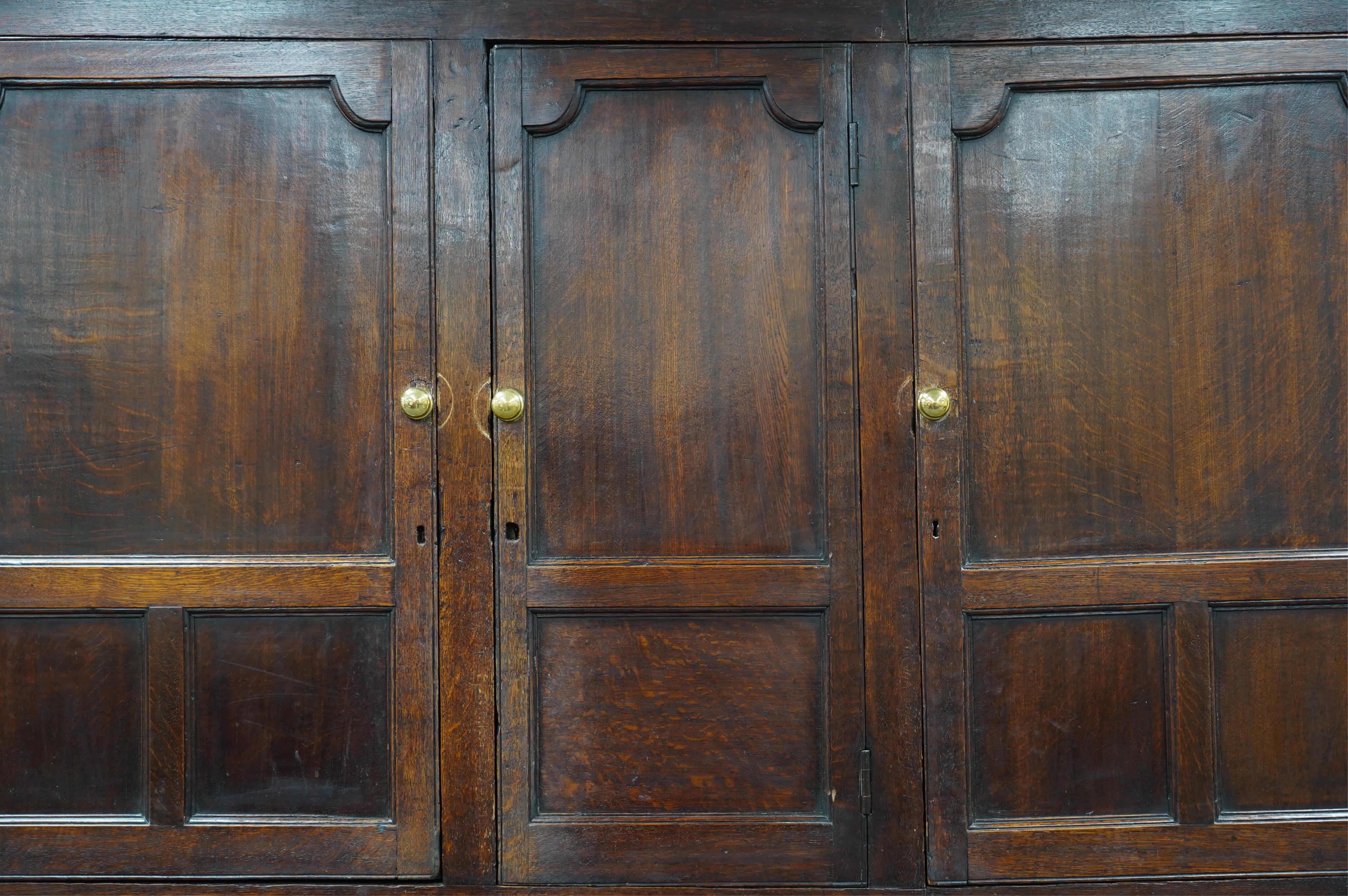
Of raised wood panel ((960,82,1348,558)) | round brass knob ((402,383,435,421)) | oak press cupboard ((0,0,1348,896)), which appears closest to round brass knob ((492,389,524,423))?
oak press cupboard ((0,0,1348,896))

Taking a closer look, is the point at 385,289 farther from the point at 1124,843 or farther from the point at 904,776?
the point at 1124,843

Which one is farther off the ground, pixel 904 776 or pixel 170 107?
pixel 170 107

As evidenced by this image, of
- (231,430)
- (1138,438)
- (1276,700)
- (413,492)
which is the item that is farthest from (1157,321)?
(231,430)

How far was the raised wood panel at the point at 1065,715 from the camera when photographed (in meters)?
1.75

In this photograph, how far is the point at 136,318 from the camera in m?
1.75

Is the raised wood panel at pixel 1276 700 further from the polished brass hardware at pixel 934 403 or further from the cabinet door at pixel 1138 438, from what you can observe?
the polished brass hardware at pixel 934 403

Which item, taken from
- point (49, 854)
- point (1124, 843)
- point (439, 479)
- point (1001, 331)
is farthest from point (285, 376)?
point (1124, 843)

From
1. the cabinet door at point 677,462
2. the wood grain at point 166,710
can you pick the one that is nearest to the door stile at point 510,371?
the cabinet door at point 677,462

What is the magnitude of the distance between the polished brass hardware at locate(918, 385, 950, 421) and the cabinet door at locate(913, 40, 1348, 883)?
0.07 feet

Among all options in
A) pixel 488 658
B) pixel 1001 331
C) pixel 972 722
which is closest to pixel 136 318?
pixel 488 658

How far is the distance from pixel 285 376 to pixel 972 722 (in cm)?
157

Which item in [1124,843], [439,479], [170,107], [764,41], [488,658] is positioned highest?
[764,41]

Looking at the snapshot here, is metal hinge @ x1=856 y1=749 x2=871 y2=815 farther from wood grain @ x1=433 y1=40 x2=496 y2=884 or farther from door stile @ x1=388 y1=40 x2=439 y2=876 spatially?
door stile @ x1=388 y1=40 x2=439 y2=876

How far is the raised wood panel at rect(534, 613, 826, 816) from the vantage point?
1.75 m
